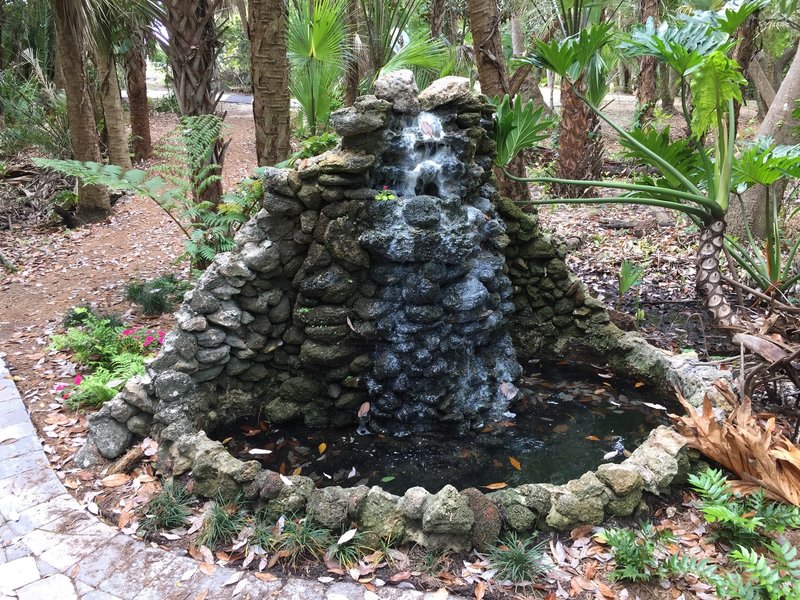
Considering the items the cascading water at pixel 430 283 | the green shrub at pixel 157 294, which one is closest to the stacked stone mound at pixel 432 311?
the cascading water at pixel 430 283

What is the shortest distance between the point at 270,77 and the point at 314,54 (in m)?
1.76

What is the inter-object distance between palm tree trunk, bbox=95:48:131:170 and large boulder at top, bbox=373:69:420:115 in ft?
24.5

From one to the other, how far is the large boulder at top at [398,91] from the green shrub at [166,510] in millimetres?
2869

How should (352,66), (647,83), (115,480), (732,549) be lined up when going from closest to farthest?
(732,549), (115,480), (352,66), (647,83)

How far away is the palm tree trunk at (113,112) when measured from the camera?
381 inches

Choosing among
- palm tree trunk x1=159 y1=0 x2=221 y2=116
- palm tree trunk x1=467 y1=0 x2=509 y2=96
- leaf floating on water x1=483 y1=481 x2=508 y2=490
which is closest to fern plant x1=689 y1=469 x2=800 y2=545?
leaf floating on water x1=483 y1=481 x2=508 y2=490

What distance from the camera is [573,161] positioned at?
8.98 metres

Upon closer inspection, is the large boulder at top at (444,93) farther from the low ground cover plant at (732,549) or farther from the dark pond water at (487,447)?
the low ground cover plant at (732,549)

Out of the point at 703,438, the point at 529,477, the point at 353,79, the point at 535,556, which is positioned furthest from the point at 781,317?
the point at 353,79

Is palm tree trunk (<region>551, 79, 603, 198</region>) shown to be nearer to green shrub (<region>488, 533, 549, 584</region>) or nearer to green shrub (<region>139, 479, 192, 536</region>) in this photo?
green shrub (<region>488, 533, 549, 584</region>)

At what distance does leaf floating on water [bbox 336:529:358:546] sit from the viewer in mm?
2859

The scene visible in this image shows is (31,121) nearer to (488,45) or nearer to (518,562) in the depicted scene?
(488,45)

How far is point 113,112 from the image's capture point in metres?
9.86

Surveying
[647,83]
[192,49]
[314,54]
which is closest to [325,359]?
[192,49]
